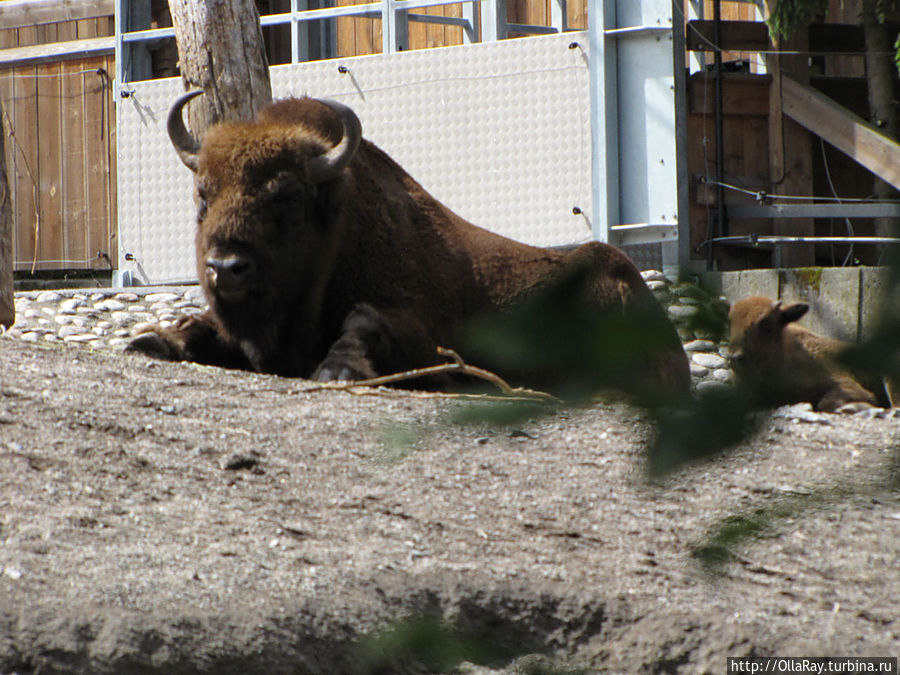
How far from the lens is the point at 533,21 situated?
47.1 ft

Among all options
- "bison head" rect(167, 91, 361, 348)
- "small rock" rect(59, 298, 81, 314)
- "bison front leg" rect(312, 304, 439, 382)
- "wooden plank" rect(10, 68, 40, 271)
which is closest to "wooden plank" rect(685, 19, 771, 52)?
"bison head" rect(167, 91, 361, 348)

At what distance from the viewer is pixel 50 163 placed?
14.0 meters

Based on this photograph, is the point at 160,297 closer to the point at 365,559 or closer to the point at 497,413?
the point at 365,559

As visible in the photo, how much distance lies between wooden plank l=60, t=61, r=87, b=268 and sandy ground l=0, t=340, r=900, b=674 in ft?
33.9

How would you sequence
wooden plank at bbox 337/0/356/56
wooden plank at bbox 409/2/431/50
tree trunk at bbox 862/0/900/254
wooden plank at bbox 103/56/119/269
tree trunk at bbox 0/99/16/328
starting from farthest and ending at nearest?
wooden plank at bbox 337/0/356/56 < wooden plank at bbox 409/2/431/50 < wooden plank at bbox 103/56/119/269 < tree trunk at bbox 862/0/900/254 < tree trunk at bbox 0/99/16/328

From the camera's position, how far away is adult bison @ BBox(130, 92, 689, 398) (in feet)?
18.5

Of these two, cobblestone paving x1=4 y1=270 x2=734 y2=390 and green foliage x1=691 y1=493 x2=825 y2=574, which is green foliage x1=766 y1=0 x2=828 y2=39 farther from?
green foliage x1=691 y1=493 x2=825 y2=574

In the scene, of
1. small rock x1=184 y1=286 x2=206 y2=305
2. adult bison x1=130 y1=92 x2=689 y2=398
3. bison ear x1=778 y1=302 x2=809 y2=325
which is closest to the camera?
adult bison x1=130 y1=92 x2=689 y2=398

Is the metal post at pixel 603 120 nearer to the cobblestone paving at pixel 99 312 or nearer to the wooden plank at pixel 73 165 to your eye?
the cobblestone paving at pixel 99 312

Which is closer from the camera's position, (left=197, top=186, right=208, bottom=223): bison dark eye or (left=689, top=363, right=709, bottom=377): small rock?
(left=689, top=363, right=709, bottom=377): small rock

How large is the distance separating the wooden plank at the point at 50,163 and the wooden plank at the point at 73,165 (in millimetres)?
76

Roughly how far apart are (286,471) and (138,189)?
9.00 m

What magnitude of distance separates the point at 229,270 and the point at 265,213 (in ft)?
1.18

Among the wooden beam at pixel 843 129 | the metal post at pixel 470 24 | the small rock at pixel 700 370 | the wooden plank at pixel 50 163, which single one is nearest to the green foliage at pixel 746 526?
the small rock at pixel 700 370
